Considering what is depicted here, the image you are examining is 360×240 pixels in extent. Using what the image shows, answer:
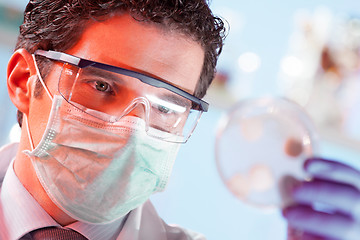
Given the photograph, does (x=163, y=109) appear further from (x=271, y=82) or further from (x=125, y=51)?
(x=271, y=82)

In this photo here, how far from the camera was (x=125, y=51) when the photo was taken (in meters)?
1.15

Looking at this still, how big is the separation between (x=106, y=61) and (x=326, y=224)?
70 cm

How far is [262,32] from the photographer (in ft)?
8.55

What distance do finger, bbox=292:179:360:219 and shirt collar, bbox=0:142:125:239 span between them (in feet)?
1.94

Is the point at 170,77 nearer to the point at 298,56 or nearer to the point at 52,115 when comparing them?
the point at 52,115

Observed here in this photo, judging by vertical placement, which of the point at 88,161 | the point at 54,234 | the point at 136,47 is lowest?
the point at 54,234

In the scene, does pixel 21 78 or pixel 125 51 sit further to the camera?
pixel 21 78

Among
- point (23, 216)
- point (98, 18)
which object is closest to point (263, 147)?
point (98, 18)

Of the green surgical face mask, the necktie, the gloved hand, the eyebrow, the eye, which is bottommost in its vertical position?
the necktie

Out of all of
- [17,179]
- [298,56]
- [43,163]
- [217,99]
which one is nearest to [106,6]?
[43,163]

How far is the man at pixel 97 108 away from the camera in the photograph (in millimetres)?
1121

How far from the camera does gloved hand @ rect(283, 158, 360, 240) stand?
1.01m

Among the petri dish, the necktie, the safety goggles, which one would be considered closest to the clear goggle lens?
the safety goggles

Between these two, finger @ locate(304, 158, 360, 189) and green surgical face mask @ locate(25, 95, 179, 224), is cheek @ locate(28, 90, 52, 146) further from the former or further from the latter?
finger @ locate(304, 158, 360, 189)
